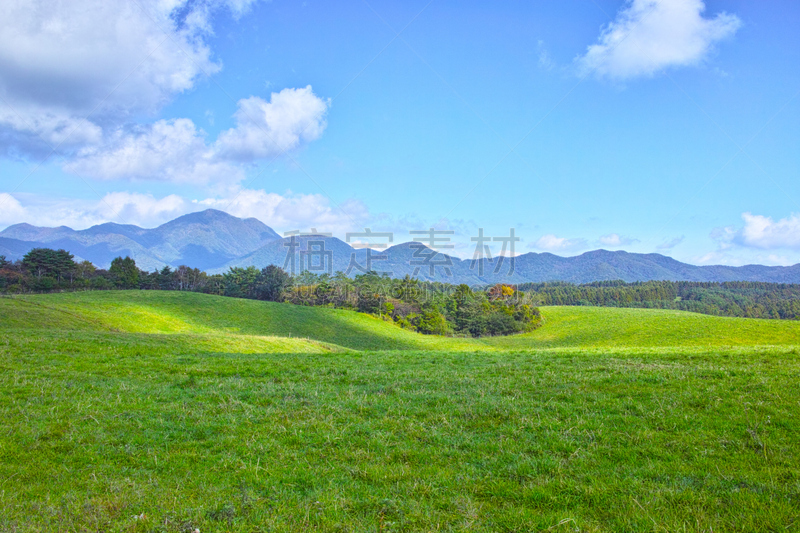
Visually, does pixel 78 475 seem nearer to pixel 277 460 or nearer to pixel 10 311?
pixel 277 460

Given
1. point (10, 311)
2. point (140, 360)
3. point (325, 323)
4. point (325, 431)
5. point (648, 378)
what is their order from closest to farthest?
point (325, 431), point (648, 378), point (140, 360), point (10, 311), point (325, 323)

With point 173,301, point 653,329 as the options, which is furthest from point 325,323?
point 653,329

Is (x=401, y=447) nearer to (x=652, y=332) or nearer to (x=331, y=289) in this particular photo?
(x=652, y=332)

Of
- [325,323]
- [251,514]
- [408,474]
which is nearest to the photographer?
[251,514]

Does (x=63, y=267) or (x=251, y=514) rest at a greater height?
(x=63, y=267)

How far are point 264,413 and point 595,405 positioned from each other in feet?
26.4

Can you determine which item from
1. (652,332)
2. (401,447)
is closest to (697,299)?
(652,332)

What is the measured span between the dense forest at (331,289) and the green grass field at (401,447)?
231ft

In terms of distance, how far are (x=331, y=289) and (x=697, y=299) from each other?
452 ft

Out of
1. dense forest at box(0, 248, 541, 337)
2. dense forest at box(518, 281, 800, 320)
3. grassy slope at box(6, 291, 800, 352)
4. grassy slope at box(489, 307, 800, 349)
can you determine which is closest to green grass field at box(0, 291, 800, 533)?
grassy slope at box(6, 291, 800, 352)

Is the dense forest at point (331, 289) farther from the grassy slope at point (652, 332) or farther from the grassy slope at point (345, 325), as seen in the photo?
the grassy slope at point (345, 325)

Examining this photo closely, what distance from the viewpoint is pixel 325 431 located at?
775 cm

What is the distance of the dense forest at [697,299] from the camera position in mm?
118875

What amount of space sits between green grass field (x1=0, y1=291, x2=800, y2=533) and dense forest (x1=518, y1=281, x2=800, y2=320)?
356ft
